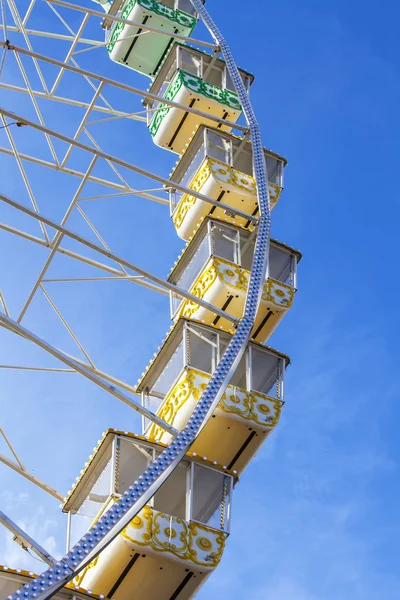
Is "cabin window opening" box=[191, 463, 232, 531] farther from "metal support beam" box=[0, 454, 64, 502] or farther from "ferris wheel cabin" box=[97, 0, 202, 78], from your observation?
Result: "ferris wheel cabin" box=[97, 0, 202, 78]

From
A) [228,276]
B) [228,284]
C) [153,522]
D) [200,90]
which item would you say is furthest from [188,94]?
[153,522]

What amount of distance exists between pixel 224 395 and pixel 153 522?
9.03 feet

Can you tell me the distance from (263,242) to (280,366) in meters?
1.79

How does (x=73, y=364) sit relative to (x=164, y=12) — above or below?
below

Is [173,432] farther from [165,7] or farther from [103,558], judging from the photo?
[165,7]

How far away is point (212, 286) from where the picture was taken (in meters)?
17.8

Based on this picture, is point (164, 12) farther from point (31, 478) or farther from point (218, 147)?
point (31, 478)

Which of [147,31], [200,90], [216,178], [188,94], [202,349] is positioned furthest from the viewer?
[147,31]

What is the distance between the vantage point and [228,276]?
1791cm

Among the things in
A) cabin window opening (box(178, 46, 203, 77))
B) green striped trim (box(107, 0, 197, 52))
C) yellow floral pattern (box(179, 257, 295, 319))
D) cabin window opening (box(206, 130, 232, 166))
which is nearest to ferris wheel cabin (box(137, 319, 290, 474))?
yellow floral pattern (box(179, 257, 295, 319))

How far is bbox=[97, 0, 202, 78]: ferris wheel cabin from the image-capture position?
926 inches

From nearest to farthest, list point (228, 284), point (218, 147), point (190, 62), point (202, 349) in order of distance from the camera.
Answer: point (202, 349) → point (228, 284) → point (218, 147) → point (190, 62)

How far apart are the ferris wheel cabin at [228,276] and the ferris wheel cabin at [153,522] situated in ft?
11.6

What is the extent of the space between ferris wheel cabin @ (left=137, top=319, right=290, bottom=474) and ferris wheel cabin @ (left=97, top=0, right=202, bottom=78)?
8960 millimetres
